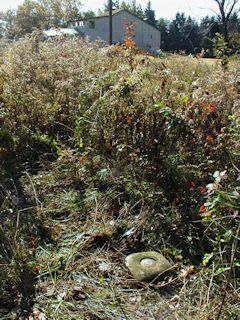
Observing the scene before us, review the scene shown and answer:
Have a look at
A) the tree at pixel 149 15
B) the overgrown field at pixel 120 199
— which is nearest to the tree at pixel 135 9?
the tree at pixel 149 15

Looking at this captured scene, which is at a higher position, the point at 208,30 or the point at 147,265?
the point at 208,30

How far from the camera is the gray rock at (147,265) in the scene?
2709mm

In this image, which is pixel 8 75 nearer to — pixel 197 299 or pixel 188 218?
pixel 188 218

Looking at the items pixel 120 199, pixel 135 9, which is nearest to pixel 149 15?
pixel 135 9

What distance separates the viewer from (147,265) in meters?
2.78

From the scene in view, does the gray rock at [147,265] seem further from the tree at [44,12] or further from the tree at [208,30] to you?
the tree at [44,12]

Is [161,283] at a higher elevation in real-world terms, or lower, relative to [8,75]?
lower

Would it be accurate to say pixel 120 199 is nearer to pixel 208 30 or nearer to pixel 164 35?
pixel 208 30

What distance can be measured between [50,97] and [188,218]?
304cm

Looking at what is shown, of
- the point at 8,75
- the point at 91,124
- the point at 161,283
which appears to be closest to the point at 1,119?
the point at 91,124

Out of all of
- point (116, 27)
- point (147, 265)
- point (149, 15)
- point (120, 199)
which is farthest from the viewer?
point (149, 15)

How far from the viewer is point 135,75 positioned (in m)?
4.24

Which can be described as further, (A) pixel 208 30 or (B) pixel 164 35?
(B) pixel 164 35

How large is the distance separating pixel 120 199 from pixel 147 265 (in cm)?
88
